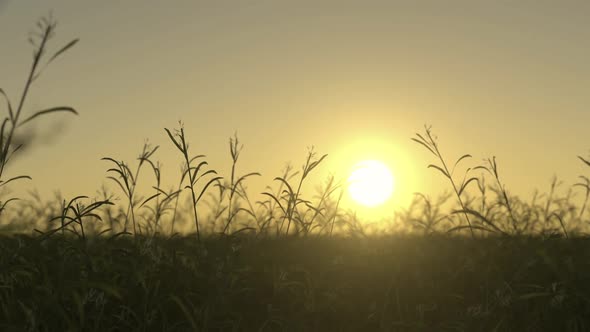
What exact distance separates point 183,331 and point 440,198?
4.25 metres

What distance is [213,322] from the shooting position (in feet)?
12.4

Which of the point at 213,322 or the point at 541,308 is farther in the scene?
the point at 541,308

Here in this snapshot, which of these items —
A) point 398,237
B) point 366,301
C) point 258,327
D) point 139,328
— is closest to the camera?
point 139,328

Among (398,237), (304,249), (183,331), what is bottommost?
(183,331)

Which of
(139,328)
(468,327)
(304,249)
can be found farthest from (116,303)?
(468,327)

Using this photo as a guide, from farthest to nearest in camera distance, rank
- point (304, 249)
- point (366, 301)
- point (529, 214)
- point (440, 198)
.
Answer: point (440, 198), point (529, 214), point (304, 249), point (366, 301)

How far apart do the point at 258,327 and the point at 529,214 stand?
3.72m

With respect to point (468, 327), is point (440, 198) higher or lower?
higher

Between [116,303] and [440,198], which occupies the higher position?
[440,198]

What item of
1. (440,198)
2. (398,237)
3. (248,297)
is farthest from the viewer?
(398,237)

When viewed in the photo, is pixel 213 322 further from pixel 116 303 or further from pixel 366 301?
pixel 366 301

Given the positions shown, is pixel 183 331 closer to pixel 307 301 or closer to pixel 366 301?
pixel 307 301

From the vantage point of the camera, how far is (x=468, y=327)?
401 centimetres

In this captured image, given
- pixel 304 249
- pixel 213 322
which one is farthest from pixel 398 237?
pixel 213 322
